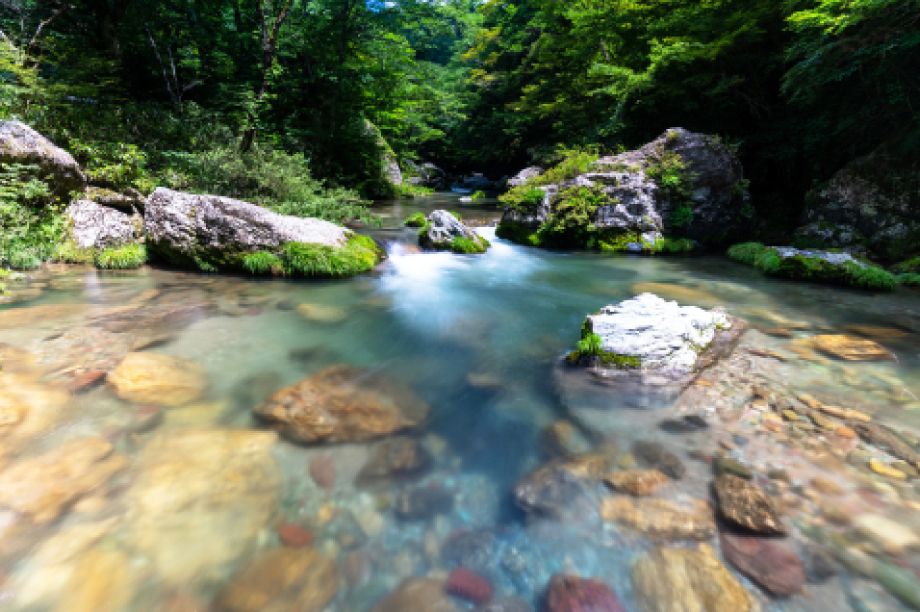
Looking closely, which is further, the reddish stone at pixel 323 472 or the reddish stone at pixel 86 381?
the reddish stone at pixel 86 381

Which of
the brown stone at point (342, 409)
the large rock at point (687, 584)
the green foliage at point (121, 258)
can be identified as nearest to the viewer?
the large rock at point (687, 584)

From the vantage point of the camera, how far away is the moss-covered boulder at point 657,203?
11.1 m

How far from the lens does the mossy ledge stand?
743 centimetres

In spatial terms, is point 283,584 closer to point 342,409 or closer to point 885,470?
point 342,409

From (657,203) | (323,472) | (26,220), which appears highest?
(657,203)

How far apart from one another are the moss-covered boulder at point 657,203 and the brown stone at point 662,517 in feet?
31.2

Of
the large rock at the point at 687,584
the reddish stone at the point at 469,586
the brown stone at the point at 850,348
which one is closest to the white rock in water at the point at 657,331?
the brown stone at the point at 850,348

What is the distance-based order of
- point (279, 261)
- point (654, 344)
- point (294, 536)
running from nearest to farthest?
point (294, 536) → point (654, 344) → point (279, 261)

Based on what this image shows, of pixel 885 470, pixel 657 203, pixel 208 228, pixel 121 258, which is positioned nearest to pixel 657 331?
pixel 885 470

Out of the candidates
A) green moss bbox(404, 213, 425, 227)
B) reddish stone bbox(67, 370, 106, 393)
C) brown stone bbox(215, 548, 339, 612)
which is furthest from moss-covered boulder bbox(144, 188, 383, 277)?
brown stone bbox(215, 548, 339, 612)

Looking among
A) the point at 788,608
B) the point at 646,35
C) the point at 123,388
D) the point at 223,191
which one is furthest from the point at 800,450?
the point at 646,35

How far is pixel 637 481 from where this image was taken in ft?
9.00

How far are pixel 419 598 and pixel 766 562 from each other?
77.0 inches

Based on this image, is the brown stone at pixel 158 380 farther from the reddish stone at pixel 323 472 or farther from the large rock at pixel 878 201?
the large rock at pixel 878 201
